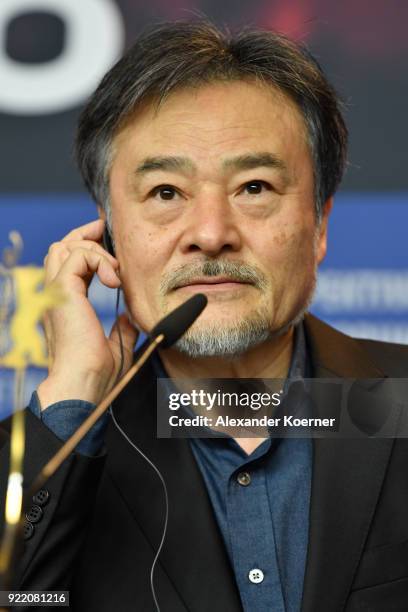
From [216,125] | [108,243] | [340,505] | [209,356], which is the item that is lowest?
[340,505]

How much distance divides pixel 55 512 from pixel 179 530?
0.23 metres

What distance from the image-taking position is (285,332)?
1.74 metres

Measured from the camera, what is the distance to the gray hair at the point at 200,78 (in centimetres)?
170

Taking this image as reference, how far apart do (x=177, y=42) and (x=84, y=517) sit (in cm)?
85

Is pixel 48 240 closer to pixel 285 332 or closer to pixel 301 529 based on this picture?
pixel 285 332

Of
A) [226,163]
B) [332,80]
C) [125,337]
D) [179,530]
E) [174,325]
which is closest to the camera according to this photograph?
[174,325]

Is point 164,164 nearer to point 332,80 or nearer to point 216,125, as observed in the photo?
point 216,125

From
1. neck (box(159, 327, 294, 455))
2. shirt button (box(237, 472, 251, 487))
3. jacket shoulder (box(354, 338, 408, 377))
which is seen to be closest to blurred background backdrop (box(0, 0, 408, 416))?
jacket shoulder (box(354, 338, 408, 377))

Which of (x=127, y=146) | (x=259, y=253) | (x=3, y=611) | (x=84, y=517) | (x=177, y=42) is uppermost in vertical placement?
(x=177, y=42)

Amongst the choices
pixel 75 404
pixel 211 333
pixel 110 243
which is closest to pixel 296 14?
pixel 110 243

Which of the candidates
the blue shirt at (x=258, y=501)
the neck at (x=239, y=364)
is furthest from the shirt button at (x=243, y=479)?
the neck at (x=239, y=364)

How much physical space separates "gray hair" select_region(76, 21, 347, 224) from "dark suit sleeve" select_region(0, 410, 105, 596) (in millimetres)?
516

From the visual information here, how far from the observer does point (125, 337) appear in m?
1.73

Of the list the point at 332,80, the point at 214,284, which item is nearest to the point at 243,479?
the point at 214,284
